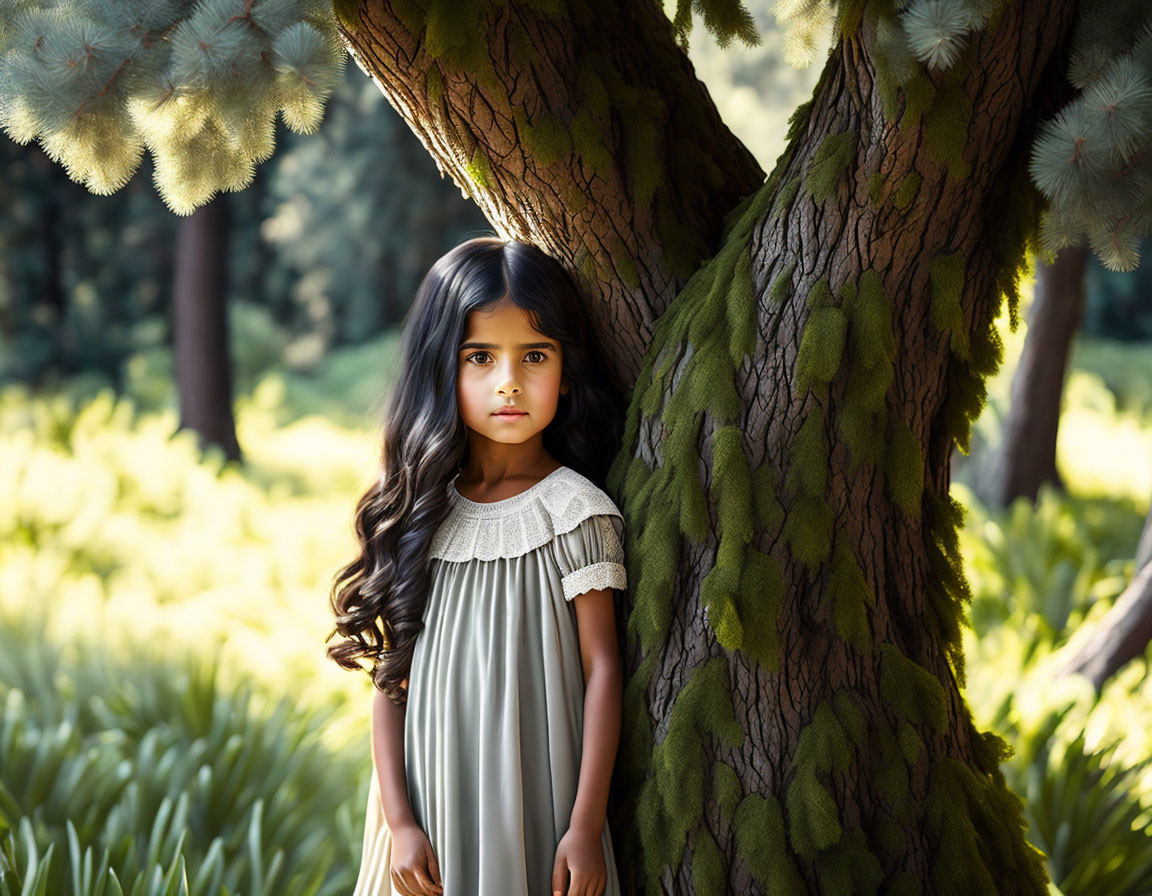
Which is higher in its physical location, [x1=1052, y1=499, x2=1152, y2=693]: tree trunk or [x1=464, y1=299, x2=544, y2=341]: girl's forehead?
[x1=464, y1=299, x2=544, y2=341]: girl's forehead

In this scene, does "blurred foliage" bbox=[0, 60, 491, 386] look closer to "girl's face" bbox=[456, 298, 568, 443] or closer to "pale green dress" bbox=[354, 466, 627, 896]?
"girl's face" bbox=[456, 298, 568, 443]

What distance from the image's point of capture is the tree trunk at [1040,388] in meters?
6.28

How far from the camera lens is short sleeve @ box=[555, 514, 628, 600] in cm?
184

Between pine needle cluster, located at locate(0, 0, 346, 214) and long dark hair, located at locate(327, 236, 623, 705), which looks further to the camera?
long dark hair, located at locate(327, 236, 623, 705)

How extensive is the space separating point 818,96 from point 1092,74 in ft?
1.47

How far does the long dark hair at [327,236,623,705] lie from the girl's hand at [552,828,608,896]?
0.44 meters

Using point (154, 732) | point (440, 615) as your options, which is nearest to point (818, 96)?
point (440, 615)

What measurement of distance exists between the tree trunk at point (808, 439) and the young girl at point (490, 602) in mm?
108

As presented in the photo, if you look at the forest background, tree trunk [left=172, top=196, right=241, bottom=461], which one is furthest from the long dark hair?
tree trunk [left=172, top=196, right=241, bottom=461]

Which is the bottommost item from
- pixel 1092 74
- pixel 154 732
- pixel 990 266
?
pixel 154 732

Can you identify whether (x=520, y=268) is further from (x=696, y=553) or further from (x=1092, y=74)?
(x=1092, y=74)

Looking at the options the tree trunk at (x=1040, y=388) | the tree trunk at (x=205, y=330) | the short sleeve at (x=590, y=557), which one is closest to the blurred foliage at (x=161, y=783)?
the short sleeve at (x=590, y=557)

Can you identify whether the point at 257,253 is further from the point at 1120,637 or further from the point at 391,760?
the point at 391,760

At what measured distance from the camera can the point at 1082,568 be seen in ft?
18.1
